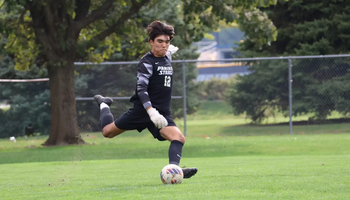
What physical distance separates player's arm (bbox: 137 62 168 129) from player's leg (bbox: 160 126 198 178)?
0.36 meters

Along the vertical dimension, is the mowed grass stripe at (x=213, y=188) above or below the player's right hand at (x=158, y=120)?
below

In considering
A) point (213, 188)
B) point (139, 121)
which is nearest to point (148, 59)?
point (139, 121)

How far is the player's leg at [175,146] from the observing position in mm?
6328

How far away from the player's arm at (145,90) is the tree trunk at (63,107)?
1031cm

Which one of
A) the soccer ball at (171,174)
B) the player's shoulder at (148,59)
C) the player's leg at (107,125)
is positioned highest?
the player's shoulder at (148,59)

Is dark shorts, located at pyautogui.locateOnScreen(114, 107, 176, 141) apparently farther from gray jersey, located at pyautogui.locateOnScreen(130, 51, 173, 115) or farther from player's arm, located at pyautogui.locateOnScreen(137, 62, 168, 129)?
player's arm, located at pyautogui.locateOnScreen(137, 62, 168, 129)

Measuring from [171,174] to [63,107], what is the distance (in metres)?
11.0

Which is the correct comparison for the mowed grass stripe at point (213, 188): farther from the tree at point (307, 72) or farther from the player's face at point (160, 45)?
the tree at point (307, 72)

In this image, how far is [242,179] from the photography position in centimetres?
656

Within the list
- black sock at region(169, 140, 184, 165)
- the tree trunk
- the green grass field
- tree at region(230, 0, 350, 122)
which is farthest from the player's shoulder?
tree at region(230, 0, 350, 122)

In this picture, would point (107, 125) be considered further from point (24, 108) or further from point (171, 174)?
point (24, 108)

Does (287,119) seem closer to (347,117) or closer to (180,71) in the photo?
(347,117)

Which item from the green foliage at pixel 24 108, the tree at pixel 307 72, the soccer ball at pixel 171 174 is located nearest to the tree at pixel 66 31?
the tree at pixel 307 72

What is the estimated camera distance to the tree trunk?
16.5m
